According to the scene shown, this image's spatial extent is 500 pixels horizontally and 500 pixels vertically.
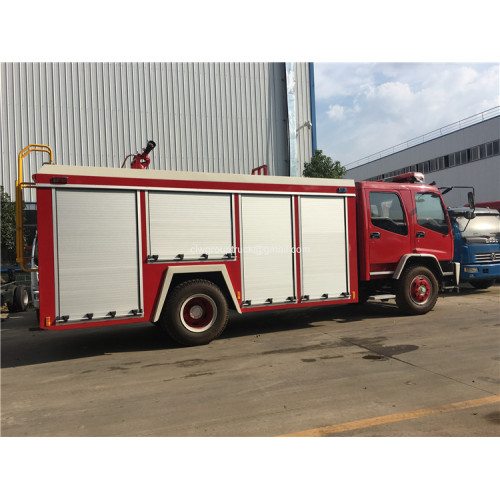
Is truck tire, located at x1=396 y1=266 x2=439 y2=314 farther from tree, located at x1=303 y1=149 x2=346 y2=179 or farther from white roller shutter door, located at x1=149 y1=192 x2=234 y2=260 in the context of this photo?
tree, located at x1=303 y1=149 x2=346 y2=179

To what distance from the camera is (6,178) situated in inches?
598

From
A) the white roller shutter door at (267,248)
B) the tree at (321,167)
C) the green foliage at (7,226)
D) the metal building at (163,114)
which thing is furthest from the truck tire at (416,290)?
the green foliage at (7,226)

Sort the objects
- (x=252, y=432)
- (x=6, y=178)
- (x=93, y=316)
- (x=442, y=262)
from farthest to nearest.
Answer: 1. (x=6, y=178)
2. (x=442, y=262)
3. (x=93, y=316)
4. (x=252, y=432)

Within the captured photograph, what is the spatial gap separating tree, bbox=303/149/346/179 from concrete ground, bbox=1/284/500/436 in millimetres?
9564

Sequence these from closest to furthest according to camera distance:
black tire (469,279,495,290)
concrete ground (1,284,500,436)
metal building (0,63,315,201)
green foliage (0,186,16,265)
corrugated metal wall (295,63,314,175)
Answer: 1. concrete ground (1,284,500,436)
2. black tire (469,279,495,290)
3. green foliage (0,186,16,265)
4. metal building (0,63,315,201)
5. corrugated metal wall (295,63,314,175)

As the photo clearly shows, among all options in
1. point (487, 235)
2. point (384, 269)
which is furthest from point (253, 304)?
point (487, 235)

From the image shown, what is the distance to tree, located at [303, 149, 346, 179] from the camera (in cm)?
1644

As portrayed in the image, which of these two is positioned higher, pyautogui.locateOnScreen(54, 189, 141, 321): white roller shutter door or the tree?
the tree

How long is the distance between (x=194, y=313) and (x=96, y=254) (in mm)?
1722

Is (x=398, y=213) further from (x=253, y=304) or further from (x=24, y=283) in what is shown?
(x=24, y=283)

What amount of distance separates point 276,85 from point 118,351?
14.6 metres

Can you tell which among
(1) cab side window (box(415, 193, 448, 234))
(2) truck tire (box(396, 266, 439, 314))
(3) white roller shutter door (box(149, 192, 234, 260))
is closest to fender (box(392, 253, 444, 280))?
(2) truck tire (box(396, 266, 439, 314))

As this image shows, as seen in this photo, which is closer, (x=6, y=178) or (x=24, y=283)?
(x=24, y=283)

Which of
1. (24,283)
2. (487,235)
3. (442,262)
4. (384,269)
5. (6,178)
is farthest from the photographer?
(6,178)
